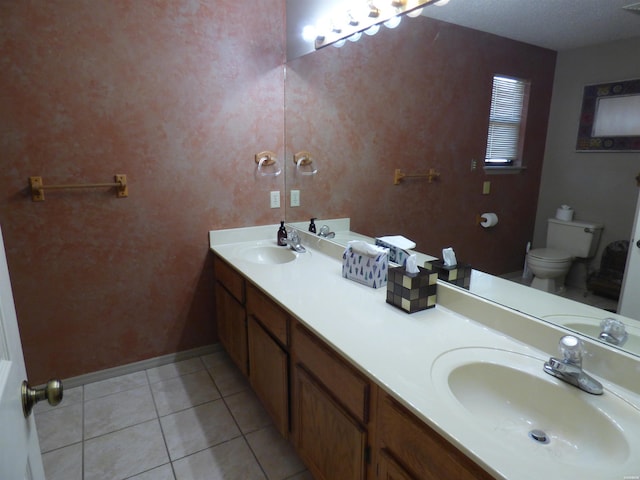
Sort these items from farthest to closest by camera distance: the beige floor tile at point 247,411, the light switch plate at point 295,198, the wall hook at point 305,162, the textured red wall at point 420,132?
the light switch plate at point 295,198 < the wall hook at point 305,162 < the beige floor tile at point 247,411 < the textured red wall at point 420,132

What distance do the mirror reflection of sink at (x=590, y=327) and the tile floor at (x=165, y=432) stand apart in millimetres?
1256

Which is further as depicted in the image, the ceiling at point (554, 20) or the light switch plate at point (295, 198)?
the light switch plate at point (295, 198)

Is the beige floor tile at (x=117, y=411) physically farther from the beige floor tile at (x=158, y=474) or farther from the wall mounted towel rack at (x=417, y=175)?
the wall mounted towel rack at (x=417, y=175)

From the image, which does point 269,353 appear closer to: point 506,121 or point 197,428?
point 197,428

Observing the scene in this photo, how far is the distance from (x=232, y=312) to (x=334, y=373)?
3.81 feet

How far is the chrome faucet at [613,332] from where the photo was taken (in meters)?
1.07

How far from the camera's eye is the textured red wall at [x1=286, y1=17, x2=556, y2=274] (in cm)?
133

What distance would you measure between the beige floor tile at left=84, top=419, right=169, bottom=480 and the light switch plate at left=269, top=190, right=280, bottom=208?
1512mm

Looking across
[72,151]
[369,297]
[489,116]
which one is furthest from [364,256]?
[72,151]

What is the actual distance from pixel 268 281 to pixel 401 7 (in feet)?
4.61

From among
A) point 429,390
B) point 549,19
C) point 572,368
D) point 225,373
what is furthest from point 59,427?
point 549,19

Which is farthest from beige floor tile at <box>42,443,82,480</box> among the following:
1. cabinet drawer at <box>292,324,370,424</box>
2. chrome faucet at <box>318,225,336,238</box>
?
chrome faucet at <box>318,225,336,238</box>

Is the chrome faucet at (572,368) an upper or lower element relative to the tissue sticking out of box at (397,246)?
lower

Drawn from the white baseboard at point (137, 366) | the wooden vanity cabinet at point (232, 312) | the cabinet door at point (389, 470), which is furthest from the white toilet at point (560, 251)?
the white baseboard at point (137, 366)
